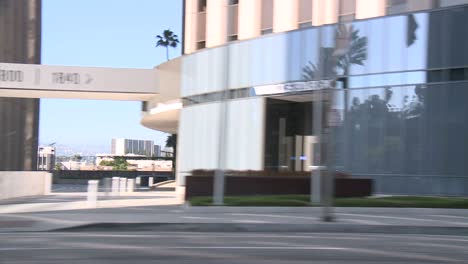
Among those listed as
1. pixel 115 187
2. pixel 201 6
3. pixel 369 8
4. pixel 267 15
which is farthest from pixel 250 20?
pixel 115 187

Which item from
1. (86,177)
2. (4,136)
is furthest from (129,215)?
(86,177)

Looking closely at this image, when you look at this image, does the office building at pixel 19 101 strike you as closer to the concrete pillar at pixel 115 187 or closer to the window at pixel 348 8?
the concrete pillar at pixel 115 187

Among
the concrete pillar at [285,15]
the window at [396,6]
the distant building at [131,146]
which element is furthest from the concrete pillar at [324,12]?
the distant building at [131,146]

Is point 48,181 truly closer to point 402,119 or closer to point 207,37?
point 207,37

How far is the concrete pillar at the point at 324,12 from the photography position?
2978 cm

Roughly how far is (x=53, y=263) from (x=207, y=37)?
88.7 ft

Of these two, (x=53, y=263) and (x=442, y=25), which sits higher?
(x=442, y=25)

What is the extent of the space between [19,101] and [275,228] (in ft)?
120

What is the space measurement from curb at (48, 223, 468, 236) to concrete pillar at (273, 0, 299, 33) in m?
16.6

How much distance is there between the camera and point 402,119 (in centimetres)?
2700

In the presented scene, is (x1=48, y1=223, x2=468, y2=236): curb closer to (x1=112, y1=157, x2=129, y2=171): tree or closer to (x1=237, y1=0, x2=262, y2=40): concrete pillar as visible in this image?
(x1=237, y1=0, x2=262, y2=40): concrete pillar

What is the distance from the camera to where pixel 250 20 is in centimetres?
3306

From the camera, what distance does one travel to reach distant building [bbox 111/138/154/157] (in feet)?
593

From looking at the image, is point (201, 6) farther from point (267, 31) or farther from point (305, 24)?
point (305, 24)
